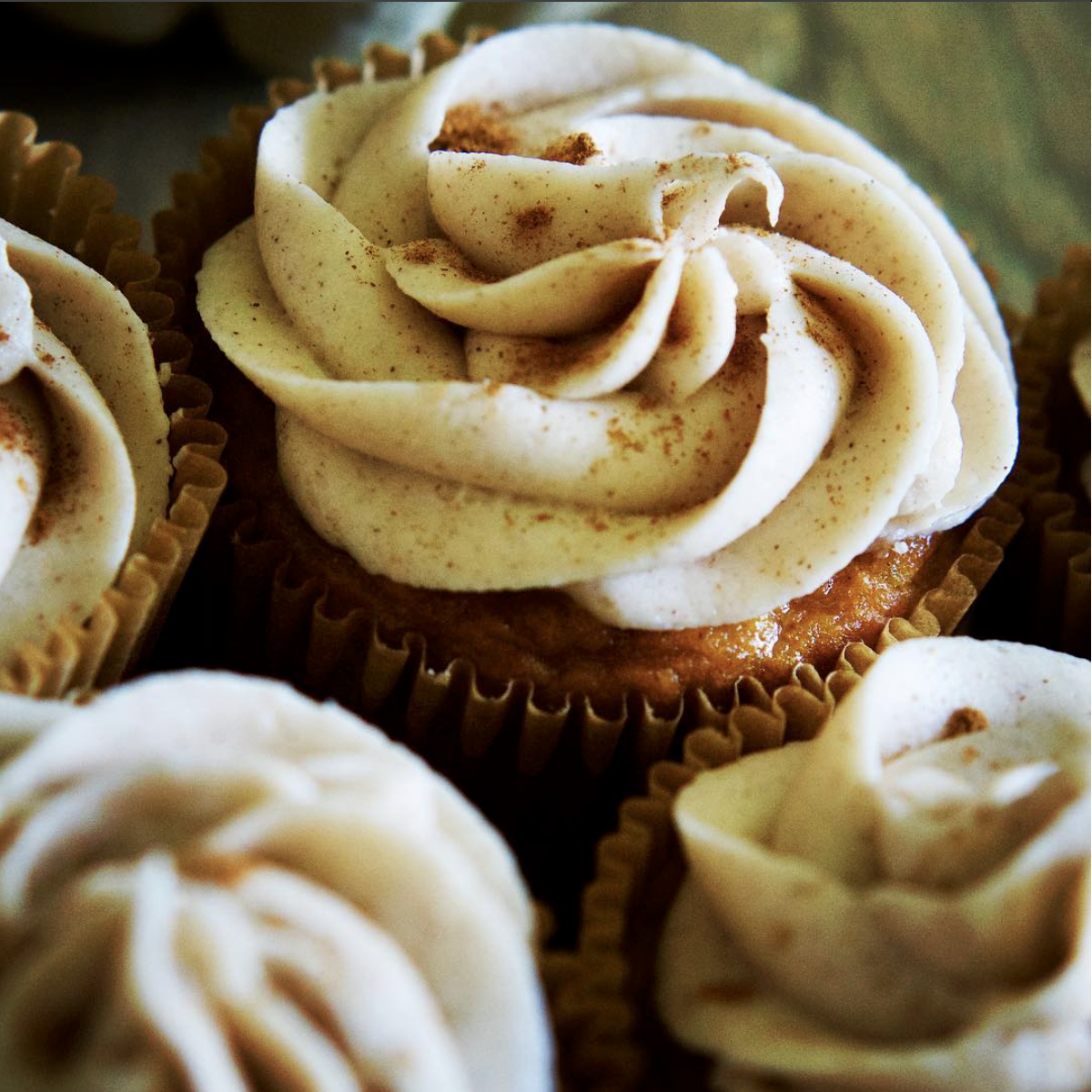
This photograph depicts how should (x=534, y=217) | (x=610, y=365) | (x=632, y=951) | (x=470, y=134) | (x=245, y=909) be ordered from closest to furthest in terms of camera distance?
(x=245, y=909), (x=632, y=951), (x=610, y=365), (x=534, y=217), (x=470, y=134)

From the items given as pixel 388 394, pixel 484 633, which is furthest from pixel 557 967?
pixel 388 394

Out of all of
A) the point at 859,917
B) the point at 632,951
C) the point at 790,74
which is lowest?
the point at 632,951

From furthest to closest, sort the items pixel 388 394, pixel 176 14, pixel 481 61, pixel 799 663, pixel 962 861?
pixel 176 14, pixel 481 61, pixel 799 663, pixel 388 394, pixel 962 861

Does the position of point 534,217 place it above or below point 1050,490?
above

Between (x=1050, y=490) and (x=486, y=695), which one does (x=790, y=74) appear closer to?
(x=1050, y=490)

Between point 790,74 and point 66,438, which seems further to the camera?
point 790,74

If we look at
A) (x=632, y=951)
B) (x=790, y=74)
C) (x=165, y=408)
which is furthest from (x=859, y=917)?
(x=790, y=74)

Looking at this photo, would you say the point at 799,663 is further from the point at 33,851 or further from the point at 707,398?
the point at 33,851

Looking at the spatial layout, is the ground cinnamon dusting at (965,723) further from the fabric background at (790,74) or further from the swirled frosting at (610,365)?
the fabric background at (790,74)
